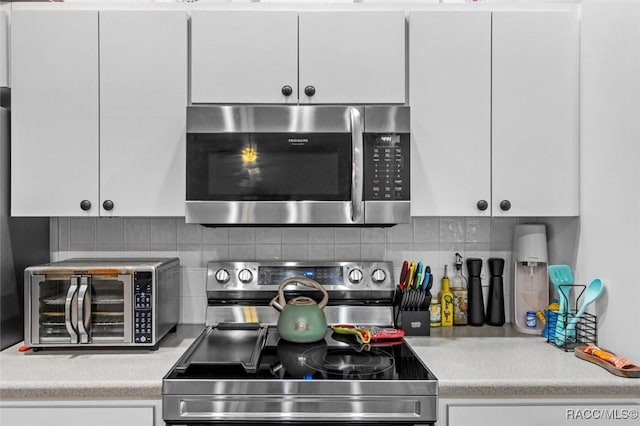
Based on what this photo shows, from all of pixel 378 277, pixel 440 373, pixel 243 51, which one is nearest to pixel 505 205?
pixel 378 277

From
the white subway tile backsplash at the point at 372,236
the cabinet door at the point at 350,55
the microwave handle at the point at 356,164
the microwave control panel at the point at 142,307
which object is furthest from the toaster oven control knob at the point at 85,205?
the white subway tile backsplash at the point at 372,236

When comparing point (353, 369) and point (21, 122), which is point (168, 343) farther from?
point (21, 122)

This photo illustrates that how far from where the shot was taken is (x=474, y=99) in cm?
202

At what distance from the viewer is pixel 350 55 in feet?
6.57

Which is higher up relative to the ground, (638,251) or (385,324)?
(638,251)

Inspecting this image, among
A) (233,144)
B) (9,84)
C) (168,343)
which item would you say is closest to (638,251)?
(233,144)

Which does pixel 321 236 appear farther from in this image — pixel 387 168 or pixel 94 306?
pixel 94 306

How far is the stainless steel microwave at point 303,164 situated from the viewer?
1931mm

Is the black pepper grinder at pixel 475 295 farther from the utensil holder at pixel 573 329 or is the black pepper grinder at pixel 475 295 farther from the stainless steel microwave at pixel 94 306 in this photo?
the stainless steel microwave at pixel 94 306

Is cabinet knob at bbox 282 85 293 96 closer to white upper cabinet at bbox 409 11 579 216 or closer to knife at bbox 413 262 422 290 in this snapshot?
white upper cabinet at bbox 409 11 579 216

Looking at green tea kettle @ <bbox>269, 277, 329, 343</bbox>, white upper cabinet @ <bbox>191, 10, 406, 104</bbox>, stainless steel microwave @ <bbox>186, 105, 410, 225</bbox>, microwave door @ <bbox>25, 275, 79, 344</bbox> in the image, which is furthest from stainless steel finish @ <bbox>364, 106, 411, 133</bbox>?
microwave door @ <bbox>25, 275, 79, 344</bbox>

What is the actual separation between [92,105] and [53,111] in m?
0.15

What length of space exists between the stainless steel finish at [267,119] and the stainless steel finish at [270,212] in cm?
27

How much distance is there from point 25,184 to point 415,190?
1.47 metres
